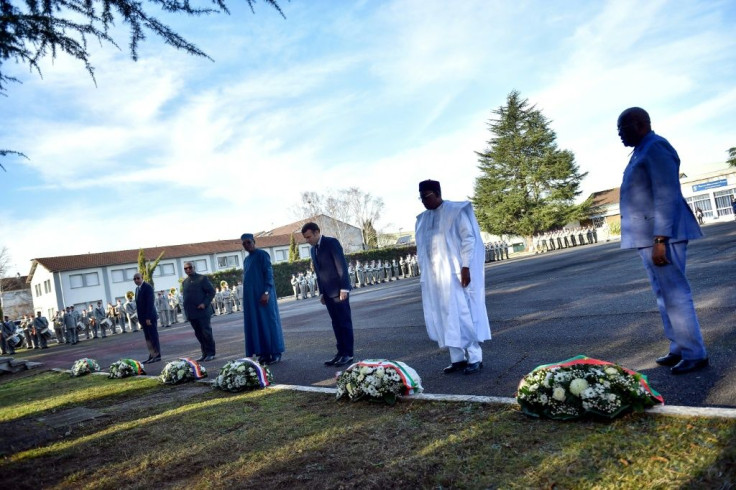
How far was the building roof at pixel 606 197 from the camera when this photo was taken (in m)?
66.8

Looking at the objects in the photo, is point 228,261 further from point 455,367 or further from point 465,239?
point 465,239

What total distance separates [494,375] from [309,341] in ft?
20.1

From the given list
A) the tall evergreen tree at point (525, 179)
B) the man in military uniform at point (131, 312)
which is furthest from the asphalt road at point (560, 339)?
the tall evergreen tree at point (525, 179)

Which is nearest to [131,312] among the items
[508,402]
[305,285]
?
[305,285]

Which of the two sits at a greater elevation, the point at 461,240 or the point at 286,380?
the point at 461,240

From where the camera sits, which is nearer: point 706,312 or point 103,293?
point 706,312

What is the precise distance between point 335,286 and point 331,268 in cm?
28

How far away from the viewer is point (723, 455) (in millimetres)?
2555

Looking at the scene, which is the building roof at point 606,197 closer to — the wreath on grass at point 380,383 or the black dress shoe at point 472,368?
the black dress shoe at point 472,368

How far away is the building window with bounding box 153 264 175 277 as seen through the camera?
61.4m

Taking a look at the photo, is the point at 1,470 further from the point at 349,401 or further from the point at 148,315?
the point at 148,315

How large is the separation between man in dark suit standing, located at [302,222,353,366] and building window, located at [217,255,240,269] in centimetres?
6231

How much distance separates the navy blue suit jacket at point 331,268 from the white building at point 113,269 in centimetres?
5168

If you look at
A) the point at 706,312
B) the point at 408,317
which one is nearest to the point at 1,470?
the point at 706,312
